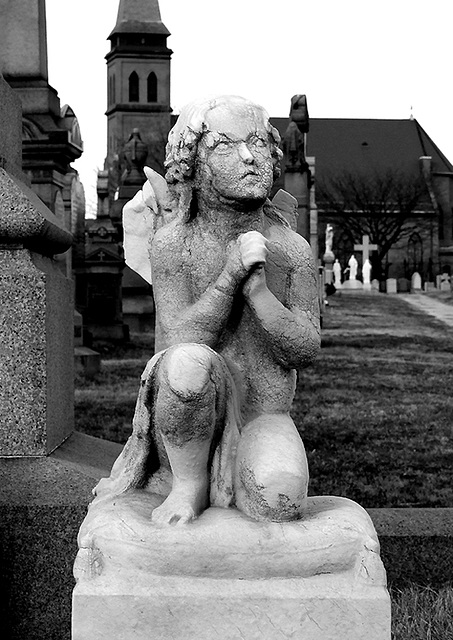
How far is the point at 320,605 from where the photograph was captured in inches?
106

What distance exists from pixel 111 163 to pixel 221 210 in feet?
186

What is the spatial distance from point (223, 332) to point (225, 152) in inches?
23.4

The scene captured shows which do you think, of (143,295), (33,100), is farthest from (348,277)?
(33,100)

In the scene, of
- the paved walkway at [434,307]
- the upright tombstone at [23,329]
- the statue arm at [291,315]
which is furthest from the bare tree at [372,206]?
the statue arm at [291,315]

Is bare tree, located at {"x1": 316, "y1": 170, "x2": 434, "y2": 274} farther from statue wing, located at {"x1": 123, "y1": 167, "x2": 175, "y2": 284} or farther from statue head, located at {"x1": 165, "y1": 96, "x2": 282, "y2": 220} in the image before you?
statue head, located at {"x1": 165, "y1": 96, "x2": 282, "y2": 220}

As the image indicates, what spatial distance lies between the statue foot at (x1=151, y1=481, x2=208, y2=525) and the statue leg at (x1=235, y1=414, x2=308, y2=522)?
116 millimetres

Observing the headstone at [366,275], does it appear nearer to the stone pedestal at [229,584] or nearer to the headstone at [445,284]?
the headstone at [445,284]

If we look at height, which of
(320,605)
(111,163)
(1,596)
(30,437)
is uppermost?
(111,163)

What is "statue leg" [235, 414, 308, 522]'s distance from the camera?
9.19 feet

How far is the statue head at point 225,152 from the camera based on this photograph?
2.95m

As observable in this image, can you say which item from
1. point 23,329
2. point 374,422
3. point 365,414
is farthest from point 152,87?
point 23,329

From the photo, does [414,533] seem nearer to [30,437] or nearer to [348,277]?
[30,437]

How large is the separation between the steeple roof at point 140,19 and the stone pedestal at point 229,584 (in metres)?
66.6

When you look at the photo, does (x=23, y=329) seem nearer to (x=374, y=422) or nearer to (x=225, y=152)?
(x=225, y=152)
